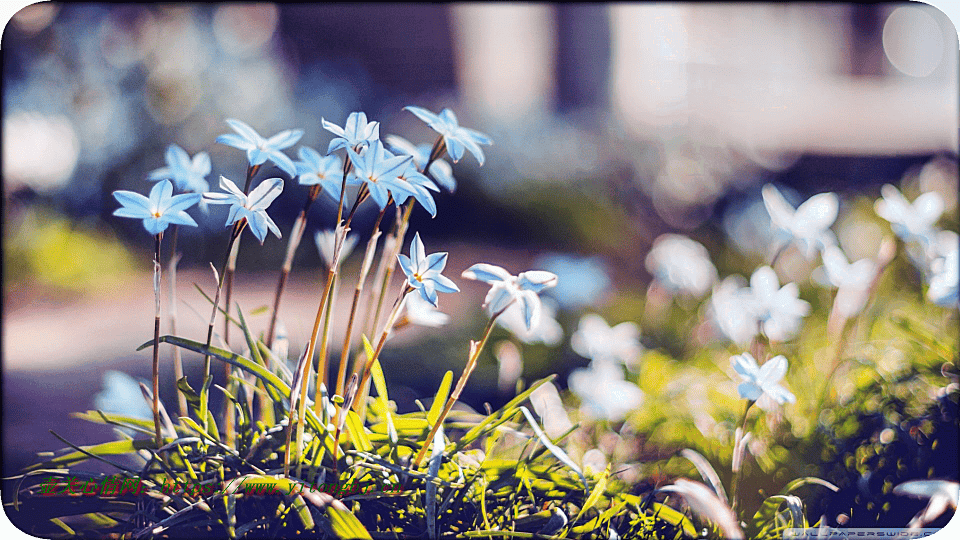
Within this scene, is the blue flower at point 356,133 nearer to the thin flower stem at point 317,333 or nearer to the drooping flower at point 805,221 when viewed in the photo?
the thin flower stem at point 317,333

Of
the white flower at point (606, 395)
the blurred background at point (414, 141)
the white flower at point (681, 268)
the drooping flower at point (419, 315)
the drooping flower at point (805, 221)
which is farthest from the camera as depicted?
the blurred background at point (414, 141)

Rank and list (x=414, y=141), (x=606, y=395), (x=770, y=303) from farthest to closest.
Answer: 1. (x=414, y=141)
2. (x=606, y=395)
3. (x=770, y=303)

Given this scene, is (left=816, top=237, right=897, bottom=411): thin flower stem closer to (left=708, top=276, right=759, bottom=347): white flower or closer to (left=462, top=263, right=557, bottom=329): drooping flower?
(left=708, top=276, right=759, bottom=347): white flower

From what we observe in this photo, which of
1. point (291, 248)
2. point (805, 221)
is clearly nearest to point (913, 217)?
point (805, 221)

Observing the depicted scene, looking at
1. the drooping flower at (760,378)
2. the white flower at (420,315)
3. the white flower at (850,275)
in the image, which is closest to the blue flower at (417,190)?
the white flower at (420,315)

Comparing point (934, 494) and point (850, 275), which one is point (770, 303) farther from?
point (934, 494)

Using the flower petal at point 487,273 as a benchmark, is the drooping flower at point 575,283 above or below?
below
